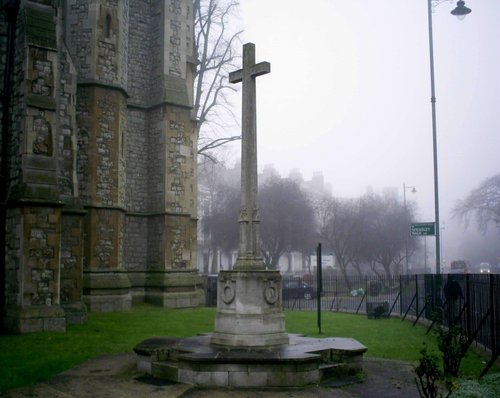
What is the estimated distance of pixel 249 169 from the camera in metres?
10.3

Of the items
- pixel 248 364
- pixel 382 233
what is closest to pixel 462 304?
pixel 248 364

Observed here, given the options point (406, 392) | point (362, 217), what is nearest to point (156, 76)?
point (406, 392)

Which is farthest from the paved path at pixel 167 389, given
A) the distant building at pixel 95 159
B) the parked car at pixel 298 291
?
the parked car at pixel 298 291

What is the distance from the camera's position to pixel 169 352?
9359 mm

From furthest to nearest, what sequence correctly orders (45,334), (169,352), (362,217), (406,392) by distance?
1. (362,217)
2. (45,334)
3. (169,352)
4. (406,392)

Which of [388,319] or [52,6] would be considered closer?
[52,6]

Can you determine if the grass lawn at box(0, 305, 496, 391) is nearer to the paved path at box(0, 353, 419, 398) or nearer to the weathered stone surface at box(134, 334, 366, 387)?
the paved path at box(0, 353, 419, 398)

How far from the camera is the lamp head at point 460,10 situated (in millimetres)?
17136

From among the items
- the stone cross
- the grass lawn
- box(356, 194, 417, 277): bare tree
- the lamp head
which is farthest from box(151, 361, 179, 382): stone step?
box(356, 194, 417, 277): bare tree

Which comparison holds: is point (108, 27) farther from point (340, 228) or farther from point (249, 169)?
point (340, 228)

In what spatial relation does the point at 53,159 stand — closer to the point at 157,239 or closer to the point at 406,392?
the point at 157,239

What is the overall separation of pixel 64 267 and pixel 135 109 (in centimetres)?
897

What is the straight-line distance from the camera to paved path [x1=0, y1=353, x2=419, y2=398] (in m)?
7.81

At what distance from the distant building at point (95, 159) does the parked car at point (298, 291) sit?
34.6 ft
